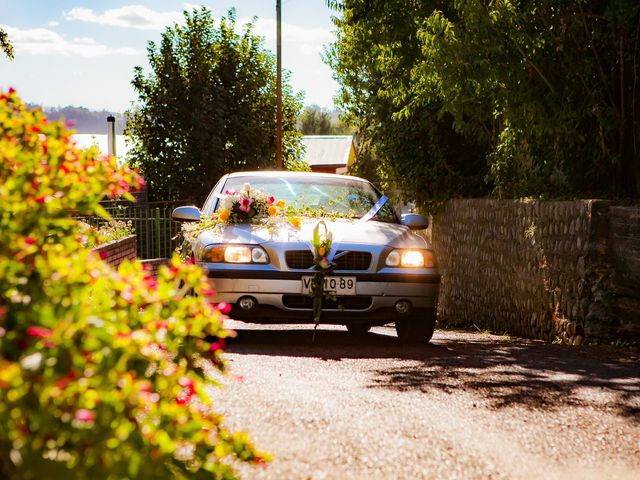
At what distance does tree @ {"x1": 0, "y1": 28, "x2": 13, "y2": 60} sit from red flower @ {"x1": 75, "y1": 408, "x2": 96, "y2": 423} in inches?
636

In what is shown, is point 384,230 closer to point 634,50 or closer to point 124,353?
point 634,50

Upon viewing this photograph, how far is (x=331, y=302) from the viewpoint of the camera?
8.77 m

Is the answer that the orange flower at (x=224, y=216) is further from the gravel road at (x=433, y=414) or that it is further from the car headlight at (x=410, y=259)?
the car headlight at (x=410, y=259)

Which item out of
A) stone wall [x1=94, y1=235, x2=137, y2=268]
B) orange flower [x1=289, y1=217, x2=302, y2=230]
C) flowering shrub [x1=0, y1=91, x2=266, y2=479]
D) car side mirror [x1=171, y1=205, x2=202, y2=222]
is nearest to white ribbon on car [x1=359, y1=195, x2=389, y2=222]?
orange flower [x1=289, y1=217, x2=302, y2=230]

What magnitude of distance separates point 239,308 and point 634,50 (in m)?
5.66

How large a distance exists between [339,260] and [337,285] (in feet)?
0.73

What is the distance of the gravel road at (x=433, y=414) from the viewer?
450 centimetres

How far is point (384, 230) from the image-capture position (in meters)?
9.27

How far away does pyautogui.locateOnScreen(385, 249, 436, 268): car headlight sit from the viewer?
888cm

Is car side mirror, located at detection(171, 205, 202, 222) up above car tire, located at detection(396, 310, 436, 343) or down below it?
above

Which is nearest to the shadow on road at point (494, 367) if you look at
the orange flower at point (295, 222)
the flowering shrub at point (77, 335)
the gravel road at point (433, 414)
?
the gravel road at point (433, 414)

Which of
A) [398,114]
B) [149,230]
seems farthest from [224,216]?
[149,230]

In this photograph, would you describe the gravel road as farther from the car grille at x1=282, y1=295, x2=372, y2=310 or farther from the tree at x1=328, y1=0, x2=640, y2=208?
the tree at x1=328, y1=0, x2=640, y2=208

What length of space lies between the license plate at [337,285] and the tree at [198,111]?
2324cm
